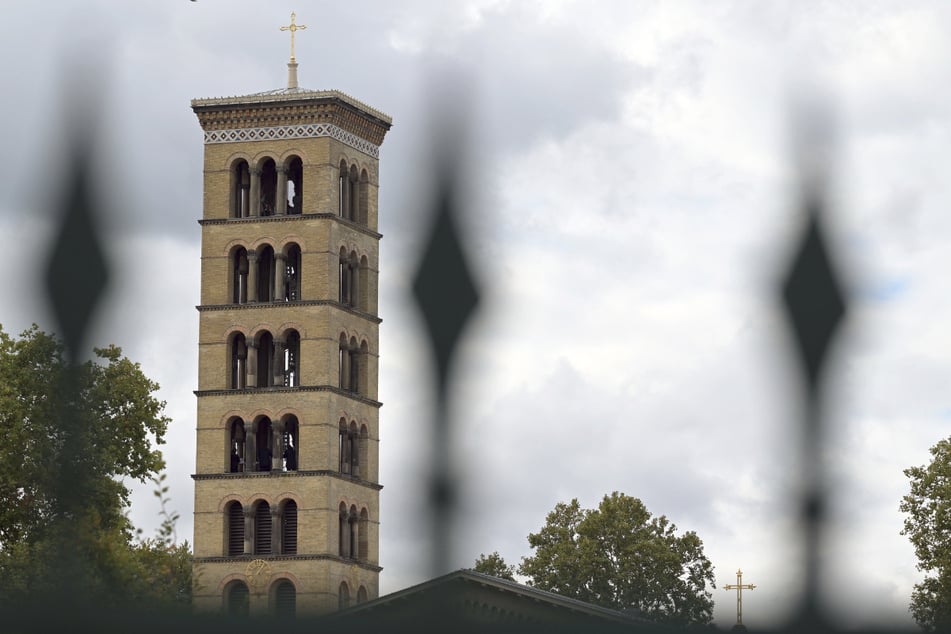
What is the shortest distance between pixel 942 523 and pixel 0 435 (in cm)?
3172

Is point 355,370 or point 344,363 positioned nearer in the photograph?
point 344,363

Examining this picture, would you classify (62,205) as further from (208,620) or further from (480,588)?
(480,588)

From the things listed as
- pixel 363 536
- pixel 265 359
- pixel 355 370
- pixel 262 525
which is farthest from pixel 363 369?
pixel 262 525

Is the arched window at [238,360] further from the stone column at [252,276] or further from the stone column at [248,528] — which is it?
the stone column at [248,528]

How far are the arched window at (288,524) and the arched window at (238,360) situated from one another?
5583 millimetres

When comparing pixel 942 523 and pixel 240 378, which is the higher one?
pixel 240 378

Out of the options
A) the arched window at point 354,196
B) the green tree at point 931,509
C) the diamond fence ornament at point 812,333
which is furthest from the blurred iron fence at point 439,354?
the arched window at point 354,196

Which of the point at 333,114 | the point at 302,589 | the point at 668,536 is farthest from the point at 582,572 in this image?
the point at 333,114

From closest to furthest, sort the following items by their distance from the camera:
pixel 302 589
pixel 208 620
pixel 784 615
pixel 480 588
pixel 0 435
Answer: pixel 784 615
pixel 208 620
pixel 480 588
pixel 0 435
pixel 302 589

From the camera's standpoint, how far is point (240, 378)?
9206cm

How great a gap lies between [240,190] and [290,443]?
1117 centimetres

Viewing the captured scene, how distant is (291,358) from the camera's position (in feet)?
303

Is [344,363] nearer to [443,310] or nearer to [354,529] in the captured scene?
[354,529]

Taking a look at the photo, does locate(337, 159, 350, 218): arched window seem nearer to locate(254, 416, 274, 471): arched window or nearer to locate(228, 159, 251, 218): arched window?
locate(228, 159, 251, 218): arched window
